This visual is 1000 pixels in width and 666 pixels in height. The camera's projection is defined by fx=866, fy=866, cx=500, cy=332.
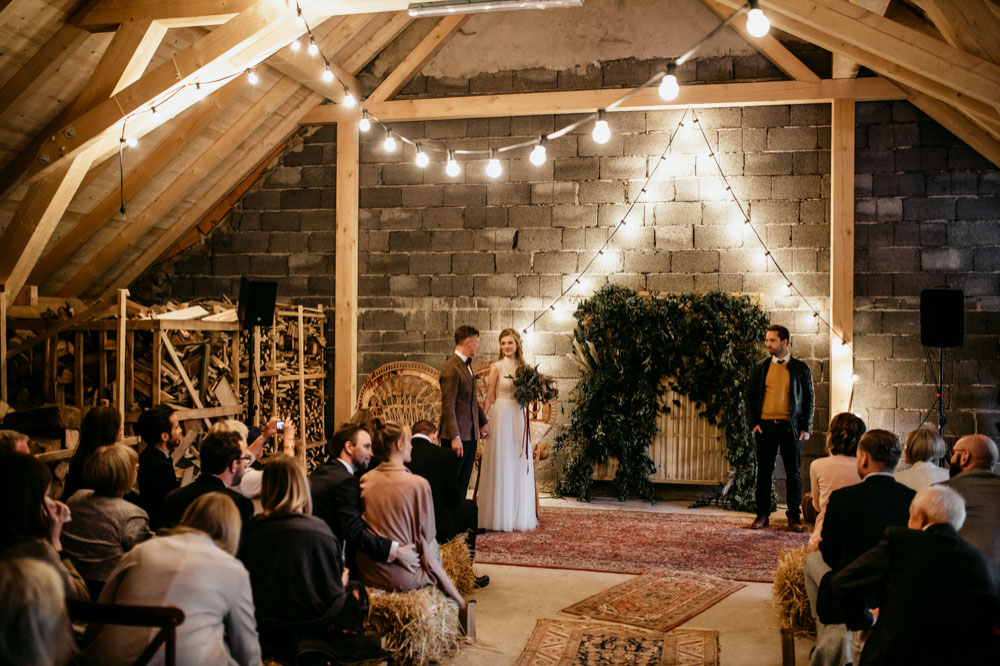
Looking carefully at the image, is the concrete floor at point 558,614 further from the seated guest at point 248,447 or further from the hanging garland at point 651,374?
the hanging garland at point 651,374

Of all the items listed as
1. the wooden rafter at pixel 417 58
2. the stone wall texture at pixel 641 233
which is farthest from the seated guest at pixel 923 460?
the wooden rafter at pixel 417 58

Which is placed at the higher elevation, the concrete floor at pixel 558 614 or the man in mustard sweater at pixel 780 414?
the man in mustard sweater at pixel 780 414

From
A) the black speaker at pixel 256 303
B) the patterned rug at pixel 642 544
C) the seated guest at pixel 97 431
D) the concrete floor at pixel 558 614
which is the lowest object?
the concrete floor at pixel 558 614

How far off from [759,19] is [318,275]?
227 inches

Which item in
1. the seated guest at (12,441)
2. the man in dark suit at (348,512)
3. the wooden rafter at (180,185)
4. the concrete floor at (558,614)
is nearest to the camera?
the seated guest at (12,441)

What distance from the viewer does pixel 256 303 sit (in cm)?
654

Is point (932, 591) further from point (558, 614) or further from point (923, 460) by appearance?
point (558, 614)

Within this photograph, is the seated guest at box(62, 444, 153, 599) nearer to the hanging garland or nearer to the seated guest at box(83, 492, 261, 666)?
the seated guest at box(83, 492, 261, 666)

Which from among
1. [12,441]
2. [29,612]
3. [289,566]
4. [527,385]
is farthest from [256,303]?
[29,612]

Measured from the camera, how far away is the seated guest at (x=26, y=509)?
2182 mm

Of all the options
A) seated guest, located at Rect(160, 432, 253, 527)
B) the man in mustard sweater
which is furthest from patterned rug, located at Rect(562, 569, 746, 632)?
seated guest, located at Rect(160, 432, 253, 527)

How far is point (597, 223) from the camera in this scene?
8.02 meters

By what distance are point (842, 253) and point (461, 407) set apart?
12.5 ft

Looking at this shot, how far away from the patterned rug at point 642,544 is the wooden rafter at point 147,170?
401 cm
